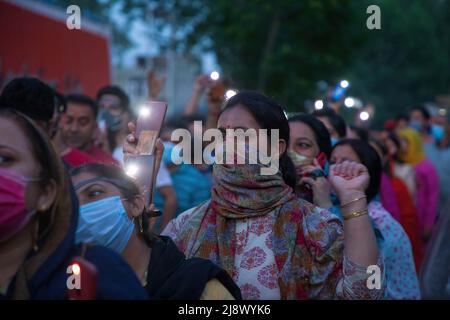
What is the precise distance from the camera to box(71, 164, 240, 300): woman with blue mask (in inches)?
97.7

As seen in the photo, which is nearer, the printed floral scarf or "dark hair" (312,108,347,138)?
the printed floral scarf

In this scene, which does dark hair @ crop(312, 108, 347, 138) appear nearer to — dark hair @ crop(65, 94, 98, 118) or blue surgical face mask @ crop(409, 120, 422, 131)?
dark hair @ crop(65, 94, 98, 118)

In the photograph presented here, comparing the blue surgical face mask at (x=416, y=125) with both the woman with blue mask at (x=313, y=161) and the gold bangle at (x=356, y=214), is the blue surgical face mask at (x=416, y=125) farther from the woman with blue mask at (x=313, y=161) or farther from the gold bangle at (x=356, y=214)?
the gold bangle at (x=356, y=214)

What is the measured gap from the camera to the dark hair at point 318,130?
4.15m

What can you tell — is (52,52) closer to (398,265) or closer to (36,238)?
(398,265)

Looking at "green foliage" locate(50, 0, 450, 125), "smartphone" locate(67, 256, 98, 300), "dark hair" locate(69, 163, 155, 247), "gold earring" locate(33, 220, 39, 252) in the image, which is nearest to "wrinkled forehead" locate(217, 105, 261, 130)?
"dark hair" locate(69, 163, 155, 247)

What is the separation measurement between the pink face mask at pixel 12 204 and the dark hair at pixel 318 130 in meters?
2.22

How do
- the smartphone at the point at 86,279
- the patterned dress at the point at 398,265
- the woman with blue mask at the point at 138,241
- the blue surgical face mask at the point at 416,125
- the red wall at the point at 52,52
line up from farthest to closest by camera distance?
the blue surgical face mask at the point at 416,125
the red wall at the point at 52,52
the patterned dress at the point at 398,265
the woman with blue mask at the point at 138,241
the smartphone at the point at 86,279

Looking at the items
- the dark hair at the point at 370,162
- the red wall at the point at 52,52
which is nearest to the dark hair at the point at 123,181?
the dark hair at the point at 370,162

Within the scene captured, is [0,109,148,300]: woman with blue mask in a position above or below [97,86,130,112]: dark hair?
below

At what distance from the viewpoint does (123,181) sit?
2857mm

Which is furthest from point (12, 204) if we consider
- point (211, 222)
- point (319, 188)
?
point (319, 188)

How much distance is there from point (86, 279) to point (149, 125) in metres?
1.23
